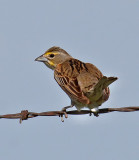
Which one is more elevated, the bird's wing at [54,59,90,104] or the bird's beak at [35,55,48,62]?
the bird's beak at [35,55,48,62]

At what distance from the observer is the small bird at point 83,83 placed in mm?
7859

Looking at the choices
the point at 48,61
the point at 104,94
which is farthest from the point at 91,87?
the point at 48,61

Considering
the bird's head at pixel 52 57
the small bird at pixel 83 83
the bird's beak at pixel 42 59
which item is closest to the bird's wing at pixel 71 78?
the small bird at pixel 83 83

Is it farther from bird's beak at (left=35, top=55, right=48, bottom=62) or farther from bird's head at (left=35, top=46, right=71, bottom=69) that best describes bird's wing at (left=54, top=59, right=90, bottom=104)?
bird's beak at (left=35, top=55, right=48, bottom=62)

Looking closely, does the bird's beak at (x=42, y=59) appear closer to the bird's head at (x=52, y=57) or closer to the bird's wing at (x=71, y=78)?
the bird's head at (x=52, y=57)

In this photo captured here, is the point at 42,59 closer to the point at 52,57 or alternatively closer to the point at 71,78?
the point at 52,57

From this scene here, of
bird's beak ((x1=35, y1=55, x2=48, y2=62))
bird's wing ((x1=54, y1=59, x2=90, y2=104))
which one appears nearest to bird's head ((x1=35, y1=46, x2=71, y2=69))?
bird's beak ((x1=35, y1=55, x2=48, y2=62))

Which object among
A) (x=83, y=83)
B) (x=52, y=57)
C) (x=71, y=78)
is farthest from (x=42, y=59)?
(x=83, y=83)

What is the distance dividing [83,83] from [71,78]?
1.78 ft

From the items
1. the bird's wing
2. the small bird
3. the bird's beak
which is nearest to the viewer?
the small bird

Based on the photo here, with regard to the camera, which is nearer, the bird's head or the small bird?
the small bird

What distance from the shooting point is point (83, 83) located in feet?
27.7

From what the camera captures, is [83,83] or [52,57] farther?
[52,57]

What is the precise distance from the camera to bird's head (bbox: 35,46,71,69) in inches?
433
